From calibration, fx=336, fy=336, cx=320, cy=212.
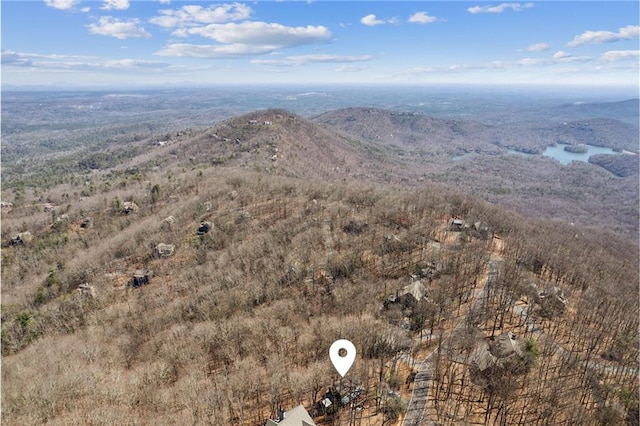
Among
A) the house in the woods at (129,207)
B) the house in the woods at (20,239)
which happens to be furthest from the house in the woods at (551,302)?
the house in the woods at (20,239)

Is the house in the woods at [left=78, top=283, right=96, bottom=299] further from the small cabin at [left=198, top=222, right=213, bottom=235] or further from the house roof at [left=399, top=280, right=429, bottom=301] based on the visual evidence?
the house roof at [left=399, top=280, right=429, bottom=301]

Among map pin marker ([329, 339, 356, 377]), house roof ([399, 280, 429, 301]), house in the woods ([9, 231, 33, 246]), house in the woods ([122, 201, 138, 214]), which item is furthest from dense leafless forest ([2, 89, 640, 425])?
map pin marker ([329, 339, 356, 377])

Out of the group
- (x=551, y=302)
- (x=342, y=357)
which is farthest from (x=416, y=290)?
→ (x=342, y=357)

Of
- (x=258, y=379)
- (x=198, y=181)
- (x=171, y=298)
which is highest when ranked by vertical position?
(x=198, y=181)

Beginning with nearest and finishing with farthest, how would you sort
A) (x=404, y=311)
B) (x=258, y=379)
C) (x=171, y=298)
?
(x=258, y=379) → (x=404, y=311) → (x=171, y=298)

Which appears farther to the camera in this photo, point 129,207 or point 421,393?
point 129,207

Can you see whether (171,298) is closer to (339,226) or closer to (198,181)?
(339,226)

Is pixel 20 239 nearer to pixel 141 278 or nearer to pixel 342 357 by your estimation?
pixel 141 278

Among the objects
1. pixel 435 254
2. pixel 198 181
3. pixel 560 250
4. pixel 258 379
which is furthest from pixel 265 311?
pixel 198 181
